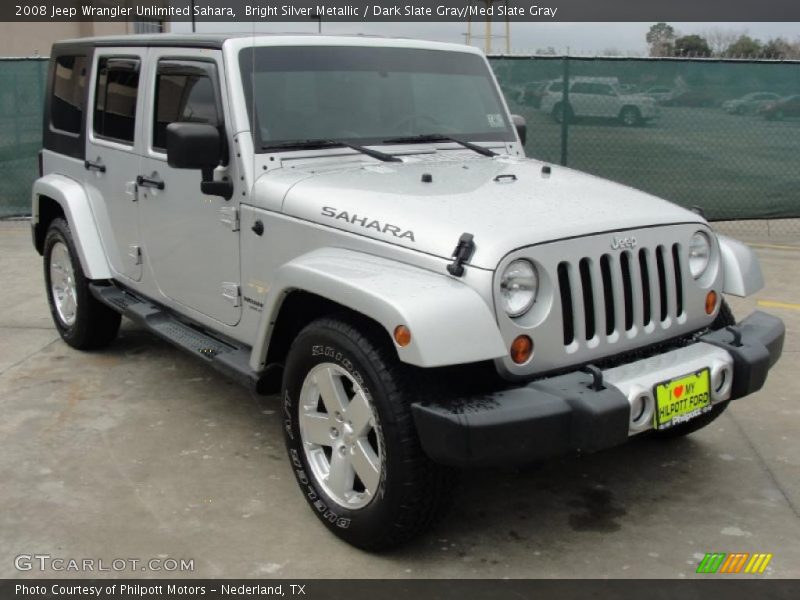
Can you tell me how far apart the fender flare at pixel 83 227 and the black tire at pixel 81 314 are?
15cm

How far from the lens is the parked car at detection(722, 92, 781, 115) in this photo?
31.7ft

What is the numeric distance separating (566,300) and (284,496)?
4.94 feet

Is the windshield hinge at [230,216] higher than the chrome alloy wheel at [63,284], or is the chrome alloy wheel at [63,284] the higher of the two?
the windshield hinge at [230,216]

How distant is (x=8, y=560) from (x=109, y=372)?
220cm

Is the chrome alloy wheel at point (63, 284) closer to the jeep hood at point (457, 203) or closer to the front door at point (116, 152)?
the front door at point (116, 152)

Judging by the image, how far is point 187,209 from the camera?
446cm

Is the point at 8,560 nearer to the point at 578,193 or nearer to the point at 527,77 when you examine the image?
the point at 578,193

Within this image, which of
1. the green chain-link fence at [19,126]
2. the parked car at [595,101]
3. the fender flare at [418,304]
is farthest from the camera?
the green chain-link fence at [19,126]

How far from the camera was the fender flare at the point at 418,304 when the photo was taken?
2.87 meters

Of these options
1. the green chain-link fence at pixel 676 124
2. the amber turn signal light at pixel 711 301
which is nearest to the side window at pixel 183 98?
the amber turn signal light at pixel 711 301

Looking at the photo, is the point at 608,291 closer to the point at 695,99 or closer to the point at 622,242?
the point at 622,242

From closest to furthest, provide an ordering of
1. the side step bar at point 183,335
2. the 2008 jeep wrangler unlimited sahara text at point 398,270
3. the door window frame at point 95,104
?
1. the 2008 jeep wrangler unlimited sahara text at point 398,270
2. the side step bar at point 183,335
3. the door window frame at point 95,104
